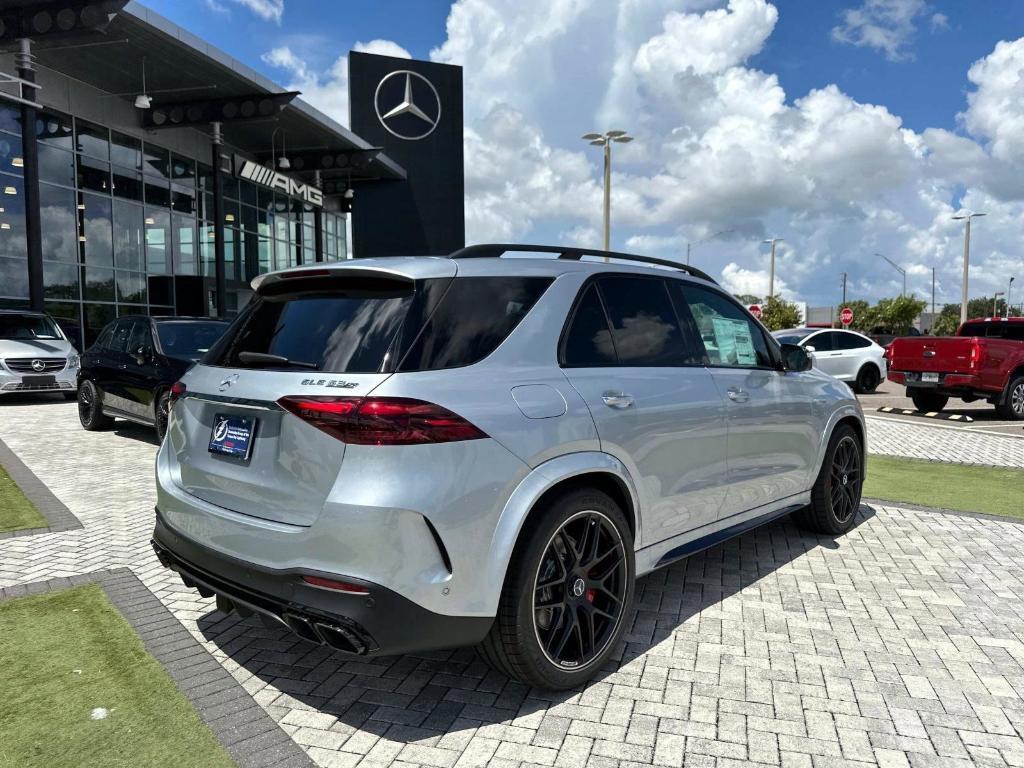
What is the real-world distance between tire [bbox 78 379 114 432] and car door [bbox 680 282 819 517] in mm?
9088

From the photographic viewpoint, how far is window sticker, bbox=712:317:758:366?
433 cm

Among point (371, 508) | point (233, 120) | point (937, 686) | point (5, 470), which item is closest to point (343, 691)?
point (371, 508)

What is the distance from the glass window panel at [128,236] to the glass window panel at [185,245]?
5.17 feet

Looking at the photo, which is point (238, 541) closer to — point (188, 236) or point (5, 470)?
point (5, 470)

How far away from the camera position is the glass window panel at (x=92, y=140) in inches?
825


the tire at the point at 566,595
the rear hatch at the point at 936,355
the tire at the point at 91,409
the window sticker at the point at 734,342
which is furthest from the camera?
the rear hatch at the point at 936,355

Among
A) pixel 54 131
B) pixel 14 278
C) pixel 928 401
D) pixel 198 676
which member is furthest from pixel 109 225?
pixel 198 676

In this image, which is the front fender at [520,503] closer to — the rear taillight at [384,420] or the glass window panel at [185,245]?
the rear taillight at [384,420]

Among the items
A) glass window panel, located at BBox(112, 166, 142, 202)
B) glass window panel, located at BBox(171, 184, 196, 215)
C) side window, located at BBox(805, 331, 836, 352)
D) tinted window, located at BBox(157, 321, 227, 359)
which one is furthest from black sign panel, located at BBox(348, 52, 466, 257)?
tinted window, located at BBox(157, 321, 227, 359)

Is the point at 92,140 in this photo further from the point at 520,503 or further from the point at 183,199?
the point at 520,503

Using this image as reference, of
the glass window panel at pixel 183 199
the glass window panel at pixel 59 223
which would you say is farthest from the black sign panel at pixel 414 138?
the glass window panel at pixel 59 223

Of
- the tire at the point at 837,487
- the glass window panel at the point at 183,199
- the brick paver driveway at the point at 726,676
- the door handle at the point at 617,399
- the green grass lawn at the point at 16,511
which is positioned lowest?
the green grass lawn at the point at 16,511

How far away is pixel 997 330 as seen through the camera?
14.0m

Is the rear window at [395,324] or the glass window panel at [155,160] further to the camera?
the glass window panel at [155,160]
